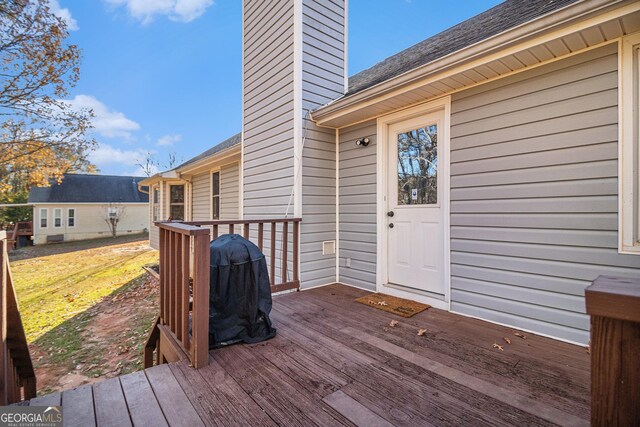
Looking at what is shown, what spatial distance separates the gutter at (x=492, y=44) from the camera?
1.93m

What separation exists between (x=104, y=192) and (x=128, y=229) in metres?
2.95

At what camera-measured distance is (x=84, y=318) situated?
501 centimetres

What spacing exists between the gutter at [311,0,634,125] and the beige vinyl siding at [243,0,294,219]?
1.11m

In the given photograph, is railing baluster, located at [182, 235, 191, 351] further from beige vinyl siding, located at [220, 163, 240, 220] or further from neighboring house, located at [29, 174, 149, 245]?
neighboring house, located at [29, 174, 149, 245]

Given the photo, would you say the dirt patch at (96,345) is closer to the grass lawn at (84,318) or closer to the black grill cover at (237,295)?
the grass lawn at (84,318)

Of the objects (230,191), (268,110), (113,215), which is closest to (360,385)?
(268,110)

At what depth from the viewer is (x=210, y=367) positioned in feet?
6.69

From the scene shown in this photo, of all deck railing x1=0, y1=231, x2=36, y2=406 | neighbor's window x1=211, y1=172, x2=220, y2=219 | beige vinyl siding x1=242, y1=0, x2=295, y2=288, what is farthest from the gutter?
neighbor's window x1=211, y1=172, x2=220, y2=219

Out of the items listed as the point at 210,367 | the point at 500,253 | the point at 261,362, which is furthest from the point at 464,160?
the point at 210,367

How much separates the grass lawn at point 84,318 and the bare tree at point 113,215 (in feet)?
38.0

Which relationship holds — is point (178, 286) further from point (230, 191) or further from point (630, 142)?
point (230, 191)

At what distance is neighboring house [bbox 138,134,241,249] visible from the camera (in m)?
6.93

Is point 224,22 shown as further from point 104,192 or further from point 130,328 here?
point 104,192

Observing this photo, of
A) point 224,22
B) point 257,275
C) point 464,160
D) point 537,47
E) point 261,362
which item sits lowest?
point 261,362
